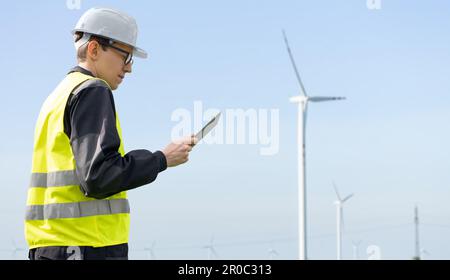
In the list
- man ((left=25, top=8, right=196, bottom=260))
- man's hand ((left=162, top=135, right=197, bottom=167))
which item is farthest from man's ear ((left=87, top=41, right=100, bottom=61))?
man's hand ((left=162, top=135, right=197, bottom=167))

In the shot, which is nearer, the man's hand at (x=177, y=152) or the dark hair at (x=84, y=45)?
the man's hand at (x=177, y=152)

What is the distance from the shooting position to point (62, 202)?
16.4 feet

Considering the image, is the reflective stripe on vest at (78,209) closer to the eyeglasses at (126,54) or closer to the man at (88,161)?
the man at (88,161)

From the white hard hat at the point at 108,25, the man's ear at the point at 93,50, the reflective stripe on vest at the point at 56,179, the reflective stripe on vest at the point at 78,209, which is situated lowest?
the reflective stripe on vest at the point at 78,209

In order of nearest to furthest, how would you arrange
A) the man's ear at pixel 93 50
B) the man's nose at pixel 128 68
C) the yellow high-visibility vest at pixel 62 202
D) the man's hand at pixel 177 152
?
the yellow high-visibility vest at pixel 62 202 < the man's hand at pixel 177 152 < the man's ear at pixel 93 50 < the man's nose at pixel 128 68

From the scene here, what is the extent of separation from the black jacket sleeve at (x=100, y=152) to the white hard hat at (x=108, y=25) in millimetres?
456

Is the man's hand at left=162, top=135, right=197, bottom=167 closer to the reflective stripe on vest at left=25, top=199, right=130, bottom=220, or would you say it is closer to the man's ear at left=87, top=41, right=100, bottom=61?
the reflective stripe on vest at left=25, top=199, right=130, bottom=220

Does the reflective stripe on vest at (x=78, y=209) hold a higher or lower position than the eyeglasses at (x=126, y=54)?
lower

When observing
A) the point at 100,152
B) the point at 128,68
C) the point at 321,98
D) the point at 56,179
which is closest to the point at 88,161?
the point at 100,152

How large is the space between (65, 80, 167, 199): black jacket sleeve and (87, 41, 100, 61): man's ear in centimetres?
37

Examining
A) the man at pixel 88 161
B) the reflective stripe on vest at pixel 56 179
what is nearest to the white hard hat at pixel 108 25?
the man at pixel 88 161

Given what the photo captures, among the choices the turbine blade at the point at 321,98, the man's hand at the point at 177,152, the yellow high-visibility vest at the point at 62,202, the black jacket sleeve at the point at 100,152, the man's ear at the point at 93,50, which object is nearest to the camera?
the black jacket sleeve at the point at 100,152

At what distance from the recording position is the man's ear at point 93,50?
17.4 ft
